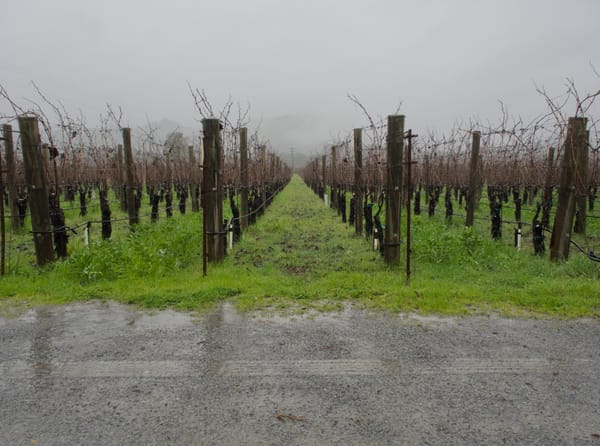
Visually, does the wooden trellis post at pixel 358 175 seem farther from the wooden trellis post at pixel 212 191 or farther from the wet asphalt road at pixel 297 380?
the wet asphalt road at pixel 297 380

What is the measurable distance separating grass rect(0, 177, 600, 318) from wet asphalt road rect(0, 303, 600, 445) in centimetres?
45

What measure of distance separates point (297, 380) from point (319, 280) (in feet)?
8.71

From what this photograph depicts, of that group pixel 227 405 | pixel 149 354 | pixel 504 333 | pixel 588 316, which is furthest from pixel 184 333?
pixel 588 316

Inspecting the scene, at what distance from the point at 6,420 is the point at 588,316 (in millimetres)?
4932

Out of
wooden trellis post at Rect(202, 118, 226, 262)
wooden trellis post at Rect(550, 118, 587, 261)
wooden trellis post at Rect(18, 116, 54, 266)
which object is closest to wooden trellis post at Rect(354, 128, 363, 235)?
wooden trellis post at Rect(202, 118, 226, 262)

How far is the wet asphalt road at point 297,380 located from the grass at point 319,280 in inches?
17.7

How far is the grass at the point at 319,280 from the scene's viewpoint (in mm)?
4559

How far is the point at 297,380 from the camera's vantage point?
115 inches

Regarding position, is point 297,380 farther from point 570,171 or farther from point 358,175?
point 358,175

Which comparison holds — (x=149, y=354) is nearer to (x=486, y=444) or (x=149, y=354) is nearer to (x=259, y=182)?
(x=486, y=444)

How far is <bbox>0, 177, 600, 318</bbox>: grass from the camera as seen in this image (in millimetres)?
4559

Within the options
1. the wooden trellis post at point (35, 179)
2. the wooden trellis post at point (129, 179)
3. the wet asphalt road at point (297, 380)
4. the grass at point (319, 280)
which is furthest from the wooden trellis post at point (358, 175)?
the wooden trellis post at point (35, 179)

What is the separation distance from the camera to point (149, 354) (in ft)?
11.0

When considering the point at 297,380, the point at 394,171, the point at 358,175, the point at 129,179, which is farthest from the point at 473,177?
the point at 129,179
